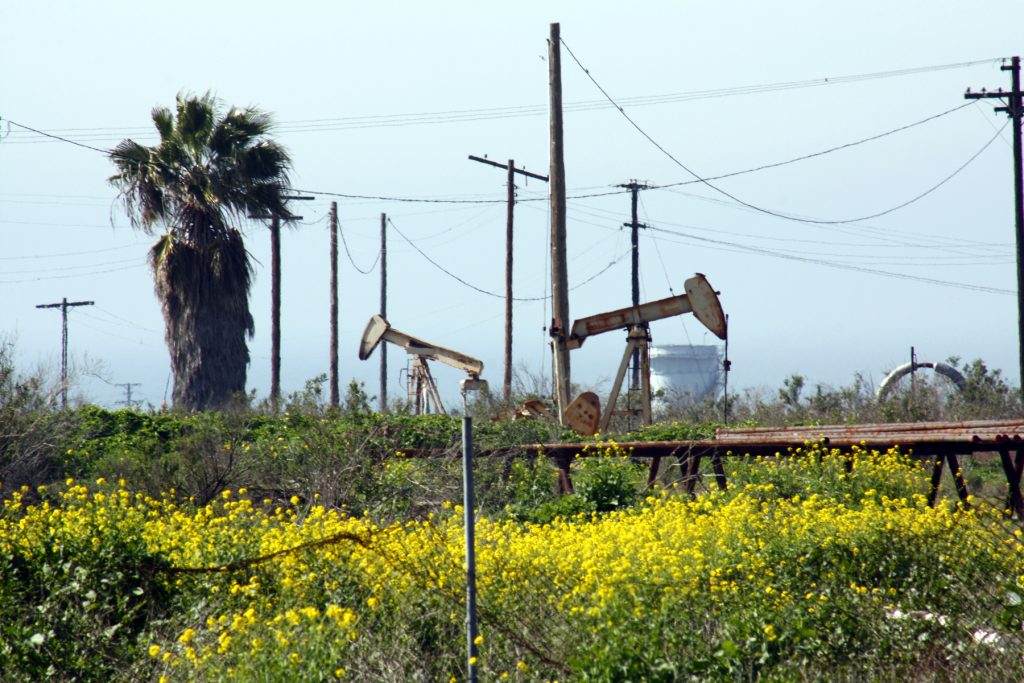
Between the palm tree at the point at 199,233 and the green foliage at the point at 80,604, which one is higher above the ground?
the palm tree at the point at 199,233

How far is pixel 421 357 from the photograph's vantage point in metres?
27.2

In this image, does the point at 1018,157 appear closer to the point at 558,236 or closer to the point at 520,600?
the point at 558,236

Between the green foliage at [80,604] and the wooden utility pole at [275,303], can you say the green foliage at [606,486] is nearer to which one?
the green foliage at [80,604]

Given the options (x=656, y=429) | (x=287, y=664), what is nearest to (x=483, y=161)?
(x=656, y=429)

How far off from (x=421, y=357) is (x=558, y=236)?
7530 mm

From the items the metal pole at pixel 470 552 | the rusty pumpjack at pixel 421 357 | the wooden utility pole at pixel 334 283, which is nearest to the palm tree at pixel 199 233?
the rusty pumpjack at pixel 421 357

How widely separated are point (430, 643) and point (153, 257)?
19.5m

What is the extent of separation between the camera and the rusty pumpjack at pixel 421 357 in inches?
1059

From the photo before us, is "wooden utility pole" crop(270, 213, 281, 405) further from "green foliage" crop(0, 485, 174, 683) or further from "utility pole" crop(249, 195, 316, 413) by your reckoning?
"green foliage" crop(0, 485, 174, 683)

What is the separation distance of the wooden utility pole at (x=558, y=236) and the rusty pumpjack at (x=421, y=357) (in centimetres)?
624

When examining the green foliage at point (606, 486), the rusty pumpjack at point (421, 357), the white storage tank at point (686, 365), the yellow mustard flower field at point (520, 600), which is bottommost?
the yellow mustard flower field at point (520, 600)

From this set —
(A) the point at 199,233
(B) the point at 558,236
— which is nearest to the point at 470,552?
(B) the point at 558,236

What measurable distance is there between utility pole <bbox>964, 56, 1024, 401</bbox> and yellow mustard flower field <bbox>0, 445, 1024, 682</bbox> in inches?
717

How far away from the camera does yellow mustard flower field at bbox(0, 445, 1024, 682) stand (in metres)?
6.70
